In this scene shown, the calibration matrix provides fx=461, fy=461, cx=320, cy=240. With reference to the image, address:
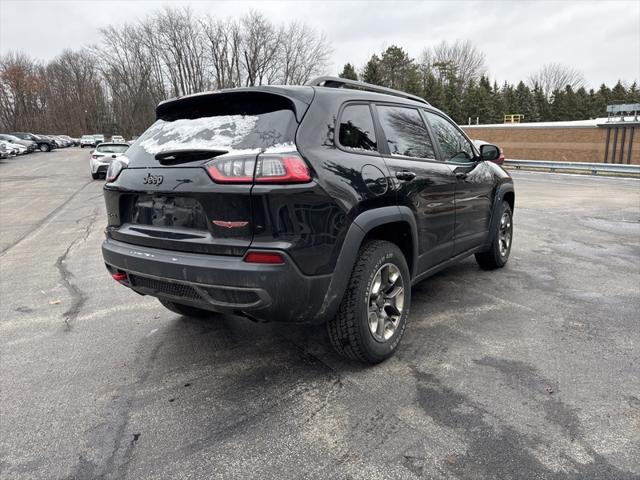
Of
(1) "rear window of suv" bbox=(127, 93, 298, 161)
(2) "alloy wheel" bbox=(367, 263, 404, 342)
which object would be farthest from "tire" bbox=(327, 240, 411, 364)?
(1) "rear window of suv" bbox=(127, 93, 298, 161)

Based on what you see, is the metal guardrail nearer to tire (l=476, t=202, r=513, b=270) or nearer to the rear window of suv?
tire (l=476, t=202, r=513, b=270)

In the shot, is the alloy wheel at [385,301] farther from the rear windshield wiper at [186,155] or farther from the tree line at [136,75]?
the tree line at [136,75]

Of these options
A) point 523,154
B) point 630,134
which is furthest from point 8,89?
point 630,134

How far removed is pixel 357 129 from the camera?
3.06m

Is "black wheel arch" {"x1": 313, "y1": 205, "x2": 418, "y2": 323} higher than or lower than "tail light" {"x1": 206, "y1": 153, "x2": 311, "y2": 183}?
lower

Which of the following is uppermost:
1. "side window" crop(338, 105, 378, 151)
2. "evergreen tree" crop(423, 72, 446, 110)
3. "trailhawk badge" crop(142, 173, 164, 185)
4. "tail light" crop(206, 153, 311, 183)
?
"evergreen tree" crop(423, 72, 446, 110)

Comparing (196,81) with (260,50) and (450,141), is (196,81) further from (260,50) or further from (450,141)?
(450,141)

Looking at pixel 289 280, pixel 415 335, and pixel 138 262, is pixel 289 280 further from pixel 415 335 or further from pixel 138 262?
pixel 415 335

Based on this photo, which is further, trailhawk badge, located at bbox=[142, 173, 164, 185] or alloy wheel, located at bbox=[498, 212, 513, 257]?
alloy wheel, located at bbox=[498, 212, 513, 257]

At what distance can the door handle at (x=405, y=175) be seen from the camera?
321 centimetres

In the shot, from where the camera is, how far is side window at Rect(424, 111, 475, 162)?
408 centimetres

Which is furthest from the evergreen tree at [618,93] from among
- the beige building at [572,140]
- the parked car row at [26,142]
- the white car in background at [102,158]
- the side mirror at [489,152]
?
the side mirror at [489,152]

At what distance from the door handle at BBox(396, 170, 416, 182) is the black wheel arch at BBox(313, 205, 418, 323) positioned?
0.69ft

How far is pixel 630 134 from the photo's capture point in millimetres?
30750
